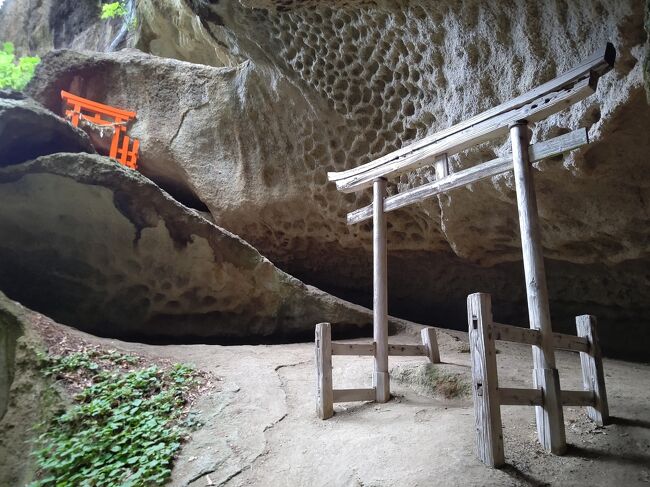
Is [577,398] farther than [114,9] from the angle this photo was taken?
No

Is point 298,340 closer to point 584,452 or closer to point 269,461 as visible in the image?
point 269,461

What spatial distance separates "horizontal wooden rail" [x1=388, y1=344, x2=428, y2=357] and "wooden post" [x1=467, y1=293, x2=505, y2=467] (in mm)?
2060

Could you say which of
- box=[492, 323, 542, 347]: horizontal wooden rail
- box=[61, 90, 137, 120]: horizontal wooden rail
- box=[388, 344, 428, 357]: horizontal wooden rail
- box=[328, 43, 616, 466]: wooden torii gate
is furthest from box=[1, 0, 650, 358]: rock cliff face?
box=[492, 323, 542, 347]: horizontal wooden rail

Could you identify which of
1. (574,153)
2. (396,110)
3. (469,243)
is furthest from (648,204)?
(396,110)

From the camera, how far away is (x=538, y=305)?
3.80 metres

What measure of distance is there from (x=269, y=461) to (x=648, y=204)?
18.0 ft

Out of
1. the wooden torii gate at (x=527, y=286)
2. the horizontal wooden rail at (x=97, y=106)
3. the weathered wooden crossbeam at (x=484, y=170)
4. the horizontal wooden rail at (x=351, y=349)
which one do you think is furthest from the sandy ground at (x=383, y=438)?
the horizontal wooden rail at (x=97, y=106)

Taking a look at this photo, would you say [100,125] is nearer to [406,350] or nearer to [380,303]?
[380,303]

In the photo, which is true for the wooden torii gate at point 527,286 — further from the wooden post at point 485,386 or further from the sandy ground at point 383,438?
the sandy ground at point 383,438

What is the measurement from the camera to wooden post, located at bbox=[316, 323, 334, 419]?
4.87 metres

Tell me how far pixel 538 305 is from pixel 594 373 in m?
0.86

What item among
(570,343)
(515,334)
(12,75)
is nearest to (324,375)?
(515,334)

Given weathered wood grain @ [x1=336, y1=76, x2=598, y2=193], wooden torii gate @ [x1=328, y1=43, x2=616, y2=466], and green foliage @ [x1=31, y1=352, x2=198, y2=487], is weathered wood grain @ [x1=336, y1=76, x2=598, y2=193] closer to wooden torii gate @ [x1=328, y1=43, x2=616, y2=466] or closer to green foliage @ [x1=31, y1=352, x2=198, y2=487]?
wooden torii gate @ [x1=328, y1=43, x2=616, y2=466]

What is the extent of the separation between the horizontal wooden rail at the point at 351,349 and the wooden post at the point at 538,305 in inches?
75.6
